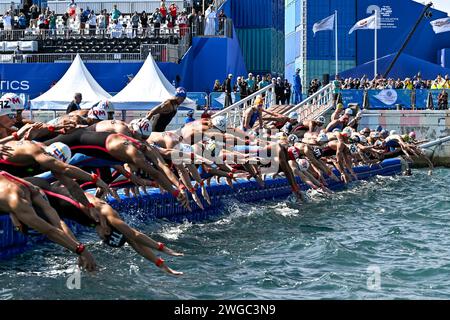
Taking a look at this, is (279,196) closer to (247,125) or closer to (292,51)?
(247,125)

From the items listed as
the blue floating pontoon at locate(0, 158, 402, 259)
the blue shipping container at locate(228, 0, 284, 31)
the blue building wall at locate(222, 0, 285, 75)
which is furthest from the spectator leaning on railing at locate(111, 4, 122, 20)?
the blue floating pontoon at locate(0, 158, 402, 259)

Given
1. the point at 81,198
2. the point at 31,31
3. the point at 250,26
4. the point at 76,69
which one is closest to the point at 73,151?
the point at 81,198

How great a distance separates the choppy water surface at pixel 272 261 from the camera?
10.0 meters

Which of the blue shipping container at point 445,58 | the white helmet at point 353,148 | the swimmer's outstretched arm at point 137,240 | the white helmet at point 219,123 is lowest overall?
the white helmet at point 353,148

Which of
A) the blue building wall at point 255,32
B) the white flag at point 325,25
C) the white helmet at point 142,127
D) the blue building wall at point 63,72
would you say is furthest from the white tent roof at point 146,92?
the blue building wall at point 255,32

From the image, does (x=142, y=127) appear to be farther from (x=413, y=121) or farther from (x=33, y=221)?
(x=413, y=121)

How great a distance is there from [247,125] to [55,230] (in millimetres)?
11228

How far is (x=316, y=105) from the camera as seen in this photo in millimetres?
30047

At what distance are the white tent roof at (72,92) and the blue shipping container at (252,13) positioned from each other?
58.3ft

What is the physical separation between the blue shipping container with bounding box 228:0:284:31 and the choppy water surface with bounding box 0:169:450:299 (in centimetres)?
2608

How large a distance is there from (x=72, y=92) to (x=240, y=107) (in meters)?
5.07

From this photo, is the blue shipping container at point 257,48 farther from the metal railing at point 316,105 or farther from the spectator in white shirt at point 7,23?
the spectator in white shirt at point 7,23

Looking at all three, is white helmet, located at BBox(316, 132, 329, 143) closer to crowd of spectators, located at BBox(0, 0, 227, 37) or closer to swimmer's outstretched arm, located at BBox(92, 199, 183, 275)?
swimmer's outstretched arm, located at BBox(92, 199, 183, 275)

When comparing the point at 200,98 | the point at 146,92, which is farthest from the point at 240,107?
the point at 146,92
